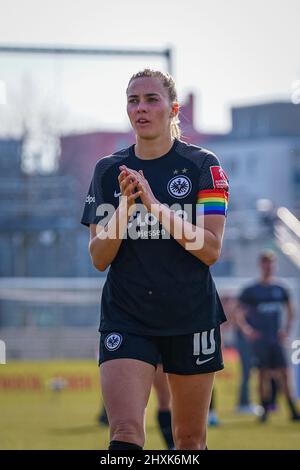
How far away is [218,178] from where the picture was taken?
20.5 feet

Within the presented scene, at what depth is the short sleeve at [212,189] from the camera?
6.21m

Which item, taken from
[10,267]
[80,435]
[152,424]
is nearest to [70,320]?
[10,267]

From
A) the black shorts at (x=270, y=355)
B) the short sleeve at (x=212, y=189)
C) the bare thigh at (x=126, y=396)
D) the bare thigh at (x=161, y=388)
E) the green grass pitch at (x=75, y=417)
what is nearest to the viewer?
the bare thigh at (x=126, y=396)

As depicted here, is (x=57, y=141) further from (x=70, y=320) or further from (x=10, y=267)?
(x=70, y=320)

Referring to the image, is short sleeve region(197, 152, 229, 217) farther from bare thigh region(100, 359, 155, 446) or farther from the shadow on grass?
the shadow on grass

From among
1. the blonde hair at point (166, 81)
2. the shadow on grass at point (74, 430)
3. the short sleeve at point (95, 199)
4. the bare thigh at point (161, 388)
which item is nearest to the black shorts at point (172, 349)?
the short sleeve at point (95, 199)

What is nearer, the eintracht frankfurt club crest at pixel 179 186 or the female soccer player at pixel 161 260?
the female soccer player at pixel 161 260

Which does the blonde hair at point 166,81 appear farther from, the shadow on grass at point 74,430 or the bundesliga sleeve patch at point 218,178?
the shadow on grass at point 74,430

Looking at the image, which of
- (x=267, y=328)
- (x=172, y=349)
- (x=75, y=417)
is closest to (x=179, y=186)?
(x=172, y=349)

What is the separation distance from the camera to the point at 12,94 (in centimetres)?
1795

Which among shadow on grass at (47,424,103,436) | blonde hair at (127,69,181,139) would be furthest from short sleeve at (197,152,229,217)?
shadow on grass at (47,424,103,436)

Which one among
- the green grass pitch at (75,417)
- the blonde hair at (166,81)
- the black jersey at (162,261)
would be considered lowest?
the green grass pitch at (75,417)

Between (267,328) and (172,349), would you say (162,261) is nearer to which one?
(172,349)

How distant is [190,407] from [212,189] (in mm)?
1084
